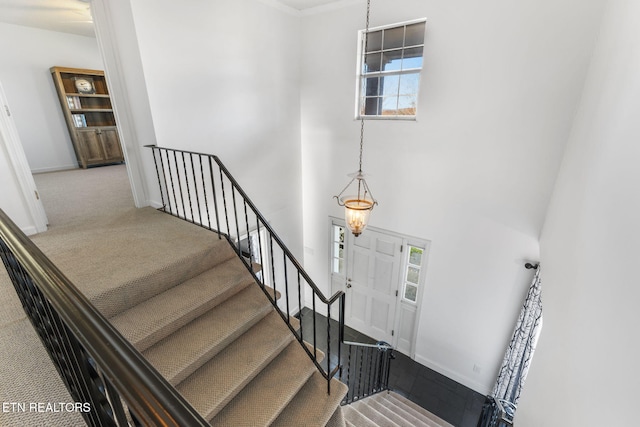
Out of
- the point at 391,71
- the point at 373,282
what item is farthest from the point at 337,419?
the point at 391,71

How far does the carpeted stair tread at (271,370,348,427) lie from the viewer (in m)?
2.07

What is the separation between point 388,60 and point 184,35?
8.81ft

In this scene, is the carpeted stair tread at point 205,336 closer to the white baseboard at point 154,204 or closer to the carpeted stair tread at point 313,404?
the carpeted stair tread at point 313,404

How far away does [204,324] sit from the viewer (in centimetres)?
222

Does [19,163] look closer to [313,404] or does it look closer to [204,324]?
[204,324]

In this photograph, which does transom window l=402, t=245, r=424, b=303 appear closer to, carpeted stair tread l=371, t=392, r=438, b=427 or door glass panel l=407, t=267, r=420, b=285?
door glass panel l=407, t=267, r=420, b=285

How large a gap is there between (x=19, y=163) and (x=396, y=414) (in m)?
4.99

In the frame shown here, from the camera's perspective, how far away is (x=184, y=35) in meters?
3.07

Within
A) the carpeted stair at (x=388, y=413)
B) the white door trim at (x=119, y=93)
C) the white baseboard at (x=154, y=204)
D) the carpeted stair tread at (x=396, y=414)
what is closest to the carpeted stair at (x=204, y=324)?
the white baseboard at (x=154, y=204)

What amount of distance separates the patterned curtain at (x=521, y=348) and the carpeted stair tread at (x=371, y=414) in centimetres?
172

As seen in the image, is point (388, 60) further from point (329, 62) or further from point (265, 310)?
point (265, 310)

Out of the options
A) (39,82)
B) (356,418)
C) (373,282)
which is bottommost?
(356,418)

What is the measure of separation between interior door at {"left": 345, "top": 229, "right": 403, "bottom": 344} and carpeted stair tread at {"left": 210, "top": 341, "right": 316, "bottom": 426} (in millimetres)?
2576

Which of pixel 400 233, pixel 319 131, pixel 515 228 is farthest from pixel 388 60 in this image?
pixel 515 228
